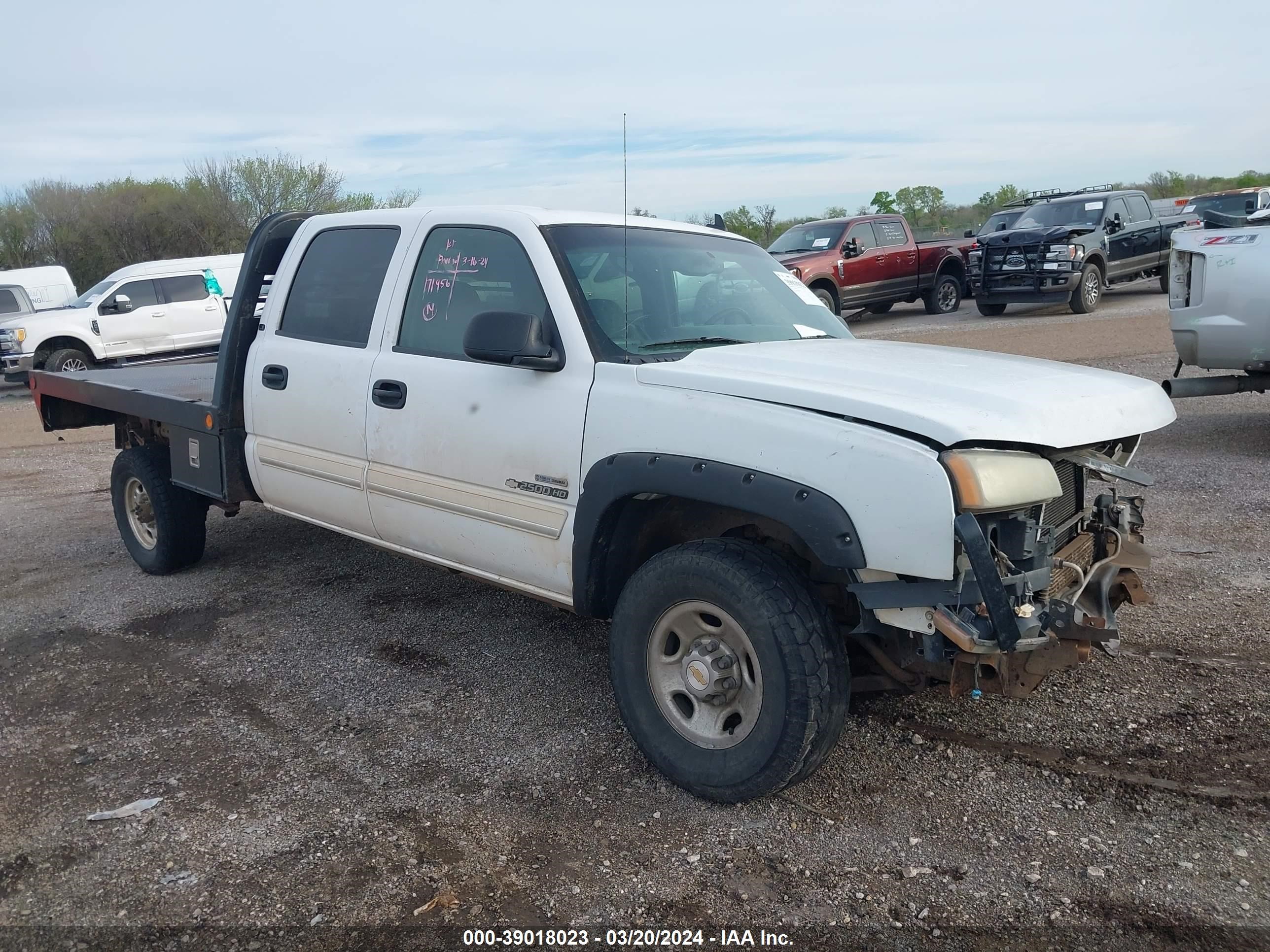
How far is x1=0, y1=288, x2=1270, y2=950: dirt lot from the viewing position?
9.42 feet

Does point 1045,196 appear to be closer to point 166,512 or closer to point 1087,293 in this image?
→ point 1087,293

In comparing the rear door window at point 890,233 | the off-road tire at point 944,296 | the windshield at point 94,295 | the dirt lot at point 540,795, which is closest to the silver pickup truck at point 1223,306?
the dirt lot at point 540,795

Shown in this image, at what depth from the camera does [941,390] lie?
3221 millimetres

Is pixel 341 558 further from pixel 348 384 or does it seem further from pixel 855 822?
pixel 855 822

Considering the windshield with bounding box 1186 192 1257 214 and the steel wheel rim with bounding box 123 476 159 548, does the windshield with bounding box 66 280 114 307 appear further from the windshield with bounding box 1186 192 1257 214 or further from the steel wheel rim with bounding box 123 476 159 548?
the windshield with bounding box 1186 192 1257 214

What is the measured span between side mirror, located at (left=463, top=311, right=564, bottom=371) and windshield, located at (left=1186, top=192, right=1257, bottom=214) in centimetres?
1490

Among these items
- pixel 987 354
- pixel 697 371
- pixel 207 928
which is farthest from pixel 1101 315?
pixel 207 928

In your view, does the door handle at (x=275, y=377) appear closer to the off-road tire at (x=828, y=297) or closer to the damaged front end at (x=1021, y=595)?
the damaged front end at (x=1021, y=595)

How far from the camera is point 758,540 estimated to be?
11.8 feet

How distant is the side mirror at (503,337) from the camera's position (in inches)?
142

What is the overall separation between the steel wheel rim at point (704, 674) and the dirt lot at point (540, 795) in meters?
0.25

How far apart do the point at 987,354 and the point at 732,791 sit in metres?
2.00

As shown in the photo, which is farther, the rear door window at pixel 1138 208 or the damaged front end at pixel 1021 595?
the rear door window at pixel 1138 208

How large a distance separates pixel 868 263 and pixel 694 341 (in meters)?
15.8
